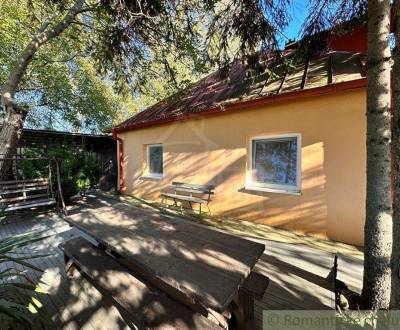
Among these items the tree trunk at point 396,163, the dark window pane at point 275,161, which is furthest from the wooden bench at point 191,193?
the tree trunk at point 396,163

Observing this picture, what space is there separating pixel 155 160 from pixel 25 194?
3.48 m

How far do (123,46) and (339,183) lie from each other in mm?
4120

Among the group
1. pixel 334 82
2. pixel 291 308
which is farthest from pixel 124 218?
pixel 334 82

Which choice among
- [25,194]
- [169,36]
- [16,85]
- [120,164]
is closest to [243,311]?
[169,36]

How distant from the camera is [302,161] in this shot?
4023mm

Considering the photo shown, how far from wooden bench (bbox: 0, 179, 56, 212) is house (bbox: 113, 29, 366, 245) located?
3.10 metres

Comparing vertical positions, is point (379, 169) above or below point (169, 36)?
below

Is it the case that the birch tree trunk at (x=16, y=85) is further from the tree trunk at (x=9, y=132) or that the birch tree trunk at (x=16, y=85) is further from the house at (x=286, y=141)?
the house at (x=286, y=141)

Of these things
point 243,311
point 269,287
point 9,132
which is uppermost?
point 9,132

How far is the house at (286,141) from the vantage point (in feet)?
11.5

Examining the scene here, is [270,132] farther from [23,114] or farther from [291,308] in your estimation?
[23,114]

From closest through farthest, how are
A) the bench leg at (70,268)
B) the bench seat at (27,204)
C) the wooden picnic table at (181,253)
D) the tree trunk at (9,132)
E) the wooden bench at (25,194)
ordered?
the wooden picnic table at (181,253)
the bench leg at (70,268)
the bench seat at (27,204)
the wooden bench at (25,194)
the tree trunk at (9,132)

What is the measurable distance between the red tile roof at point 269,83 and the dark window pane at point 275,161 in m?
0.89

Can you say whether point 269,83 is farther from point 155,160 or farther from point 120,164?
point 120,164
